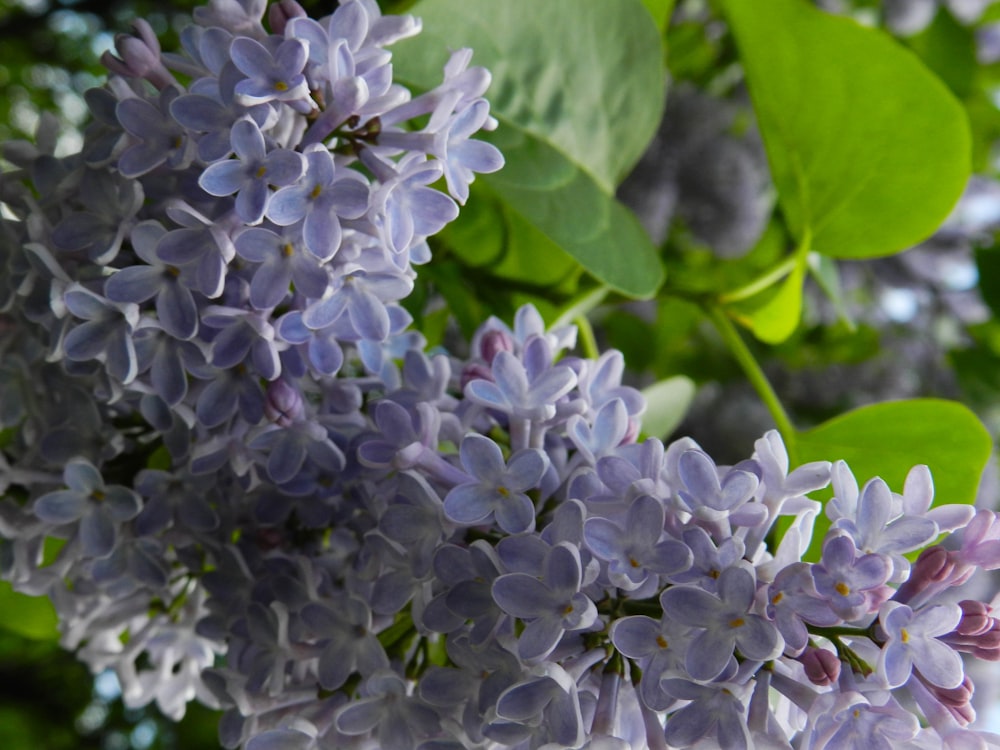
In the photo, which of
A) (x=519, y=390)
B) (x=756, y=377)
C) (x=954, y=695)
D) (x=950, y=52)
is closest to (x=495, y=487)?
(x=519, y=390)

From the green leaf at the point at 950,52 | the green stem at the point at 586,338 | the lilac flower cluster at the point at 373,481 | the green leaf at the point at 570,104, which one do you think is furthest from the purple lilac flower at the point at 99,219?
the green leaf at the point at 950,52

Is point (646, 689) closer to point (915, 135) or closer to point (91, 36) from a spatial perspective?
point (915, 135)

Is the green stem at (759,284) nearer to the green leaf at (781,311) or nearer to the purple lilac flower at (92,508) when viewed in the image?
the green leaf at (781,311)

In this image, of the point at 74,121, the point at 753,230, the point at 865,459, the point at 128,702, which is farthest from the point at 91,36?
the point at 865,459

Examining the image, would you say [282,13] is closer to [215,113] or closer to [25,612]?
[215,113]

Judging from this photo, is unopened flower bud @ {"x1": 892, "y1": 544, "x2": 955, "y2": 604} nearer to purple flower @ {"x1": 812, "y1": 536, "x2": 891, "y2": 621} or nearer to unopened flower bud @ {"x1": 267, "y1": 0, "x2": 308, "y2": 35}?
purple flower @ {"x1": 812, "y1": 536, "x2": 891, "y2": 621}
